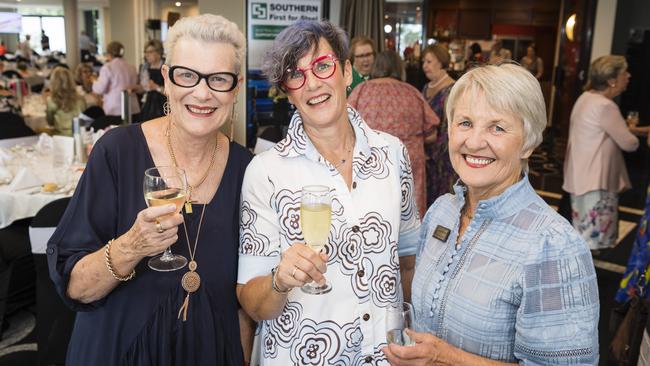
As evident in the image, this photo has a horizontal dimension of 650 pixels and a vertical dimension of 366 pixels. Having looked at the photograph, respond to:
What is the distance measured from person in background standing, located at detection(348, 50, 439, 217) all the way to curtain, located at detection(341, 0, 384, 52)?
237cm

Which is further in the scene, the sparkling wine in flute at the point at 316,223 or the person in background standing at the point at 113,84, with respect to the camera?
the person in background standing at the point at 113,84

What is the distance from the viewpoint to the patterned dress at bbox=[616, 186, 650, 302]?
371 centimetres

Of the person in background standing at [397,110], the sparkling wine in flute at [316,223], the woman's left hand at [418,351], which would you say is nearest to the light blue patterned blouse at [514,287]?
the woman's left hand at [418,351]

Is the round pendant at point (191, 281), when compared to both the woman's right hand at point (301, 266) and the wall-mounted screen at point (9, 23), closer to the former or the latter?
the woman's right hand at point (301, 266)

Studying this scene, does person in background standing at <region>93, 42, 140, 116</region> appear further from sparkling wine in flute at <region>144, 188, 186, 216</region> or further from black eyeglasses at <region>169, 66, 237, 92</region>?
sparkling wine in flute at <region>144, 188, 186, 216</region>

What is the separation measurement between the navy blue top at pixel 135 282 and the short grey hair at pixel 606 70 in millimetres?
4314

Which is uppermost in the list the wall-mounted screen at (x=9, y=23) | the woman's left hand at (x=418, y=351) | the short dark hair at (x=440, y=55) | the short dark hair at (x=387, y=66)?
the wall-mounted screen at (x=9, y=23)

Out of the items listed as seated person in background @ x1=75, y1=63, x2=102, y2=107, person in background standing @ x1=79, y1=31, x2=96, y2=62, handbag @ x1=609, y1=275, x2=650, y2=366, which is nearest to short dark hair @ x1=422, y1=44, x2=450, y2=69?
handbag @ x1=609, y1=275, x2=650, y2=366

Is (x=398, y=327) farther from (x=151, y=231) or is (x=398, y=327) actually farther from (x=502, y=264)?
(x=151, y=231)

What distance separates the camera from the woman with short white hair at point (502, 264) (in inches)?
50.1

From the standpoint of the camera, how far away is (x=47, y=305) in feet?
9.43

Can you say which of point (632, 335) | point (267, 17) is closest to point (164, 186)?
point (632, 335)

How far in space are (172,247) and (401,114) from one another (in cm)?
310

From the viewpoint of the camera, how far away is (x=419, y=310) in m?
1.59
